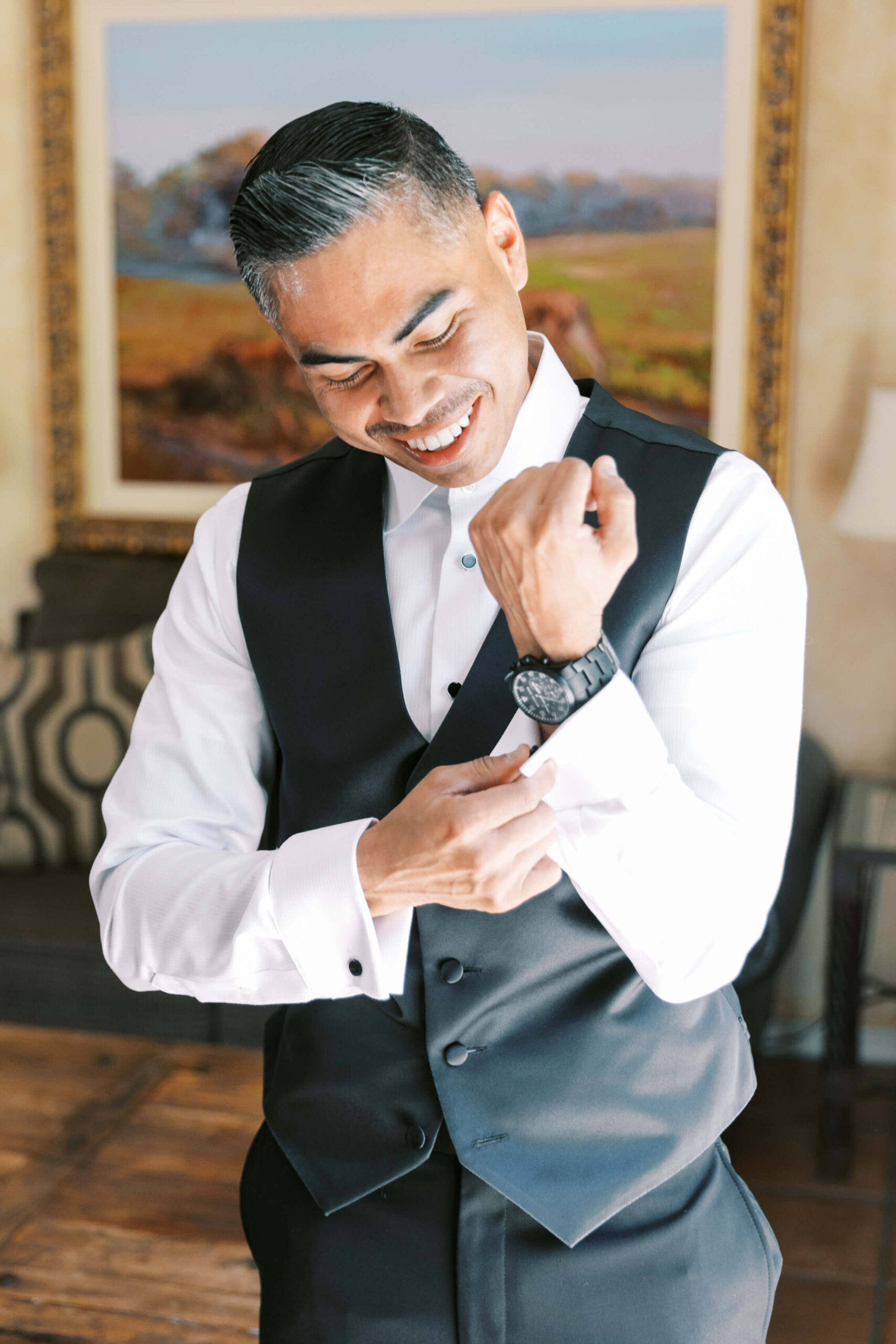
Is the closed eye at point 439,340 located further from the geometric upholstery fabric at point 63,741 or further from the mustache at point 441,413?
the geometric upholstery fabric at point 63,741

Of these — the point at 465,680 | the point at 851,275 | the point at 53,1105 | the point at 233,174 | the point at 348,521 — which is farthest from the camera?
the point at 233,174

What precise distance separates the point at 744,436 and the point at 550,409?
7.35ft

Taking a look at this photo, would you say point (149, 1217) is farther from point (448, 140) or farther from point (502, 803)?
point (448, 140)

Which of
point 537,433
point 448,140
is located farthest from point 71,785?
point 537,433

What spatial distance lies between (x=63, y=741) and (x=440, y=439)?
2463 millimetres

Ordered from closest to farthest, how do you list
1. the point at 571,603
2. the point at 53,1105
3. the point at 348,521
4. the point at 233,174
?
1. the point at 571,603
2. the point at 348,521
3. the point at 53,1105
4. the point at 233,174

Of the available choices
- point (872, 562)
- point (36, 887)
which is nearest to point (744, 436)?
point (872, 562)

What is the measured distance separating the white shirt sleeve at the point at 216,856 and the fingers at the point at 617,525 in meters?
0.27

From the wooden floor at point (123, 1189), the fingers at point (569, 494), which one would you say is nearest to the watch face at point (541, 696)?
the fingers at point (569, 494)

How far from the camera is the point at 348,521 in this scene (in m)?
1.10

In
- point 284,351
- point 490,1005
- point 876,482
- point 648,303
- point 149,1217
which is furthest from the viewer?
point 284,351

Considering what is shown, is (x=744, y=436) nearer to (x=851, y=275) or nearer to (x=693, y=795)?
(x=851, y=275)

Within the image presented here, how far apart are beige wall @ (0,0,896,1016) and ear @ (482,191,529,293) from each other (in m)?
2.27

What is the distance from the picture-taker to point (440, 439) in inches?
37.6
